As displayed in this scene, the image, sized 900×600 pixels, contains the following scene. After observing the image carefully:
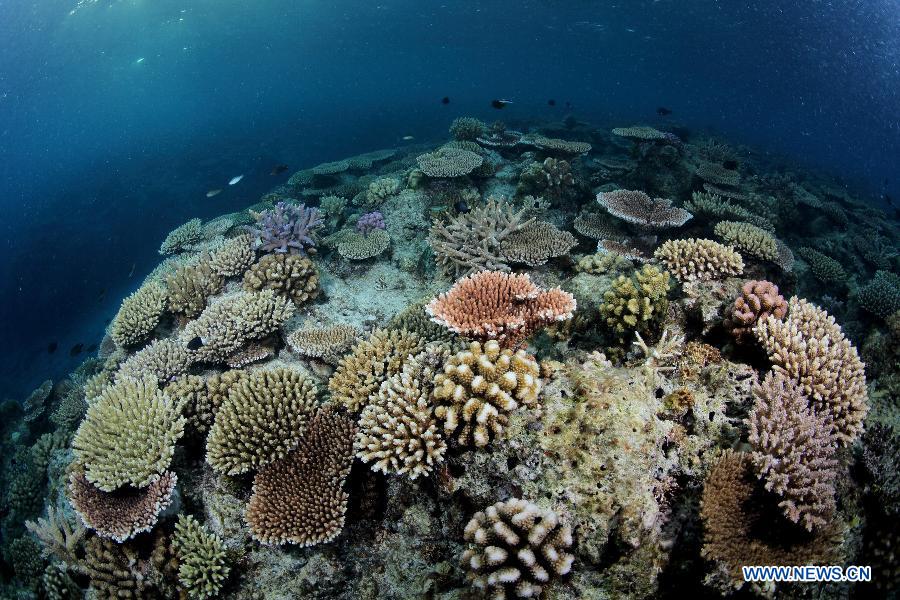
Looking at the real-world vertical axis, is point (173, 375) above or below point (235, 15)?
below

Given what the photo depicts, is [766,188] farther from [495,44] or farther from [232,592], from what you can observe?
[495,44]

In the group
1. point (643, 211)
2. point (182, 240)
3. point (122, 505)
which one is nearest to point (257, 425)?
point (122, 505)

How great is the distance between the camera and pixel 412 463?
3762 millimetres

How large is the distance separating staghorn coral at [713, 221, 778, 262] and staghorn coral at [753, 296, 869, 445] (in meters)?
2.70

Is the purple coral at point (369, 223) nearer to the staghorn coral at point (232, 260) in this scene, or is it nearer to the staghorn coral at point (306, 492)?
the staghorn coral at point (232, 260)

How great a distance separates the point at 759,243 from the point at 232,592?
9.12 m

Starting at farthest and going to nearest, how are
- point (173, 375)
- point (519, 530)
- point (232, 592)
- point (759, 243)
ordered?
point (759, 243)
point (173, 375)
point (232, 592)
point (519, 530)

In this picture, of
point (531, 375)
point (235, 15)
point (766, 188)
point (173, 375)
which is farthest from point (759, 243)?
point (235, 15)

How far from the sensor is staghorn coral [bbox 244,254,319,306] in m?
7.49

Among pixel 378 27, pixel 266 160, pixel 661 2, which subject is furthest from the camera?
pixel 378 27

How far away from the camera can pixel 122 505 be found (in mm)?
4684

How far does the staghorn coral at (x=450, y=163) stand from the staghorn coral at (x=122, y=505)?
26.5ft

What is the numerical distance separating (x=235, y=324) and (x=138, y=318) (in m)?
2.88

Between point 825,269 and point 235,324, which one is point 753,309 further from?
point 825,269
